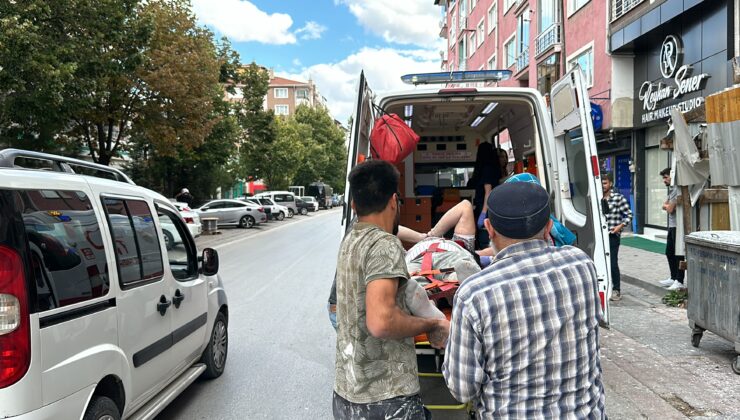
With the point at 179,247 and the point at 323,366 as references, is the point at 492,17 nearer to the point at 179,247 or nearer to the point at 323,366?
the point at 323,366

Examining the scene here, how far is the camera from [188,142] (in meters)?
18.7

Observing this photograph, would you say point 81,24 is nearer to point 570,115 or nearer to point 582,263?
point 570,115

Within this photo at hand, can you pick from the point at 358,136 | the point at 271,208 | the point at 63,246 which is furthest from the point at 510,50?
the point at 63,246

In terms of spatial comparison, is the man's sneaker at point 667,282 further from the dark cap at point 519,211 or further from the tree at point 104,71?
the tree at point 104,71

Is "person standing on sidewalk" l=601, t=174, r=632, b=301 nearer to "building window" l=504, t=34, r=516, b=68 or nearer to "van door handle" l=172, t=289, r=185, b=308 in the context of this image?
"van door handle" l=172, t=289, r=185, b=308

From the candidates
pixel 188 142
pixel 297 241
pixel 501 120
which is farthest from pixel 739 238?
pixel 188 142

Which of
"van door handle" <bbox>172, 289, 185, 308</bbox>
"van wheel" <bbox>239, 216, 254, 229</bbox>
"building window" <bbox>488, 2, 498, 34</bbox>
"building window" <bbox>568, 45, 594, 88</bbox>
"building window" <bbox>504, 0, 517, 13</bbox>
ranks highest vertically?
"building window" <bbox>488, 2, 498, 34</bbox>

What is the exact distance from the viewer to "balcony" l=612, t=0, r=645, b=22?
16500 mm

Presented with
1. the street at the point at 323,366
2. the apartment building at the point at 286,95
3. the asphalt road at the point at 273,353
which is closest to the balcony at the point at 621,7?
the street at the point at 323,366

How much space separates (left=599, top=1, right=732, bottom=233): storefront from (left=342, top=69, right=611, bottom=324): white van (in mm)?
7889

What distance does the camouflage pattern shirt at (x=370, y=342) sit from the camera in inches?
80.2

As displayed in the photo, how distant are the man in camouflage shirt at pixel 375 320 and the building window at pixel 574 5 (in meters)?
20.9

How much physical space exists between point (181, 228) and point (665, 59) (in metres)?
15.2

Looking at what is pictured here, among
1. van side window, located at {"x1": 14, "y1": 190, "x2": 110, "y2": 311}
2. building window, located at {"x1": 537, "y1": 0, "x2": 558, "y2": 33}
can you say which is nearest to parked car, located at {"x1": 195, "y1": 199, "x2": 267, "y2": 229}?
building window, located at {"x1": 537, "y1": 0, "x2": 558, "y2": 33}
